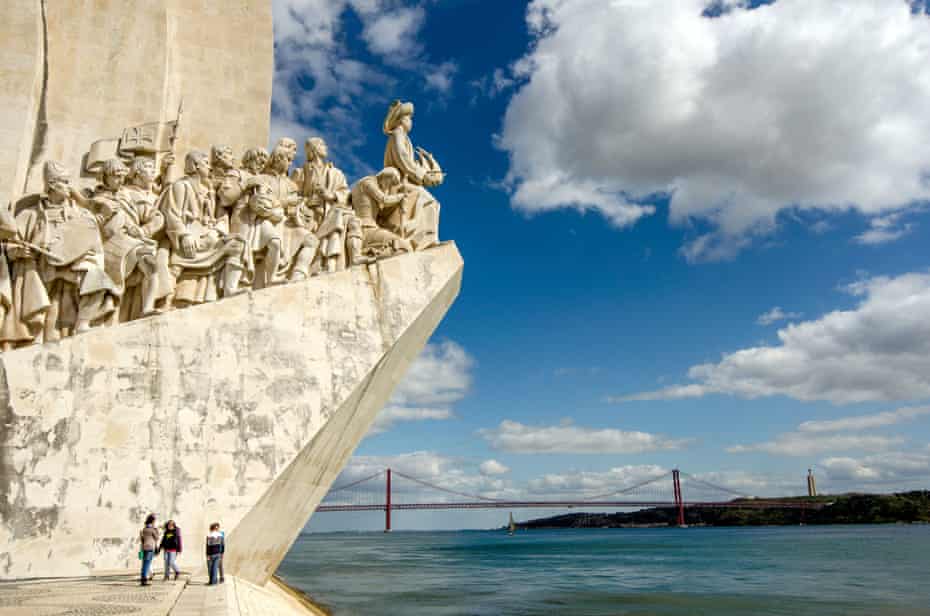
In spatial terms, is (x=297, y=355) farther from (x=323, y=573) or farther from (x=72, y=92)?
(x=323, y=573)

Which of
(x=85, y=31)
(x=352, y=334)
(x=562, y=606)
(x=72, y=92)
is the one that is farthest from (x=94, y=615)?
(x=562, y=606)

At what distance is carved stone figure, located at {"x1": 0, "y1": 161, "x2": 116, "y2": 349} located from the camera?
6.11 metres

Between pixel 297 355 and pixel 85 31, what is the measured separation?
15.2ft

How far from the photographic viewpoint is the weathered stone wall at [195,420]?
5188 mm

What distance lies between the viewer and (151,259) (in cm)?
637

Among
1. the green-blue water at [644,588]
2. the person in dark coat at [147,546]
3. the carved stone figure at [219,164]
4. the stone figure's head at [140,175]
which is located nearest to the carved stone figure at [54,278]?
the stone figure's head at [140,175]

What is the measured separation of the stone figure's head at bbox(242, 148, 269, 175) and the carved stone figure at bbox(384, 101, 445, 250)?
142cm

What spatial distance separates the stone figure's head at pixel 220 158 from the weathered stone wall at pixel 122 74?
2.14ft

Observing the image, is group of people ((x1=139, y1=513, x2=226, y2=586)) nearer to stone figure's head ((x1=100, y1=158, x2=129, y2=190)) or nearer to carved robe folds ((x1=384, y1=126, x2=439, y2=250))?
stone figure's head ((x1=100, y1=158, x2=129, y2=190))

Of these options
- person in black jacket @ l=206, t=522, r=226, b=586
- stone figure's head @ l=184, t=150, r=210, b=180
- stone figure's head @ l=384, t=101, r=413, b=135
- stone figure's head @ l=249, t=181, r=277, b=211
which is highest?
stone figure's head @ l=384, t=101, r=413, b=135

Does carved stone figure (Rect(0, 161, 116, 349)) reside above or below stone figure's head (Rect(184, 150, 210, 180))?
below

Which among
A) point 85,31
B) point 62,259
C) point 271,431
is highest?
point 85,31

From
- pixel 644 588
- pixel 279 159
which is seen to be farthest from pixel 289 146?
pixel 644 588

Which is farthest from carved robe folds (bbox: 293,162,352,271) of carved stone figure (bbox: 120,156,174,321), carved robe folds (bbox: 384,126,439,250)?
carved stone figure (bbox: 120,156,174,321)
